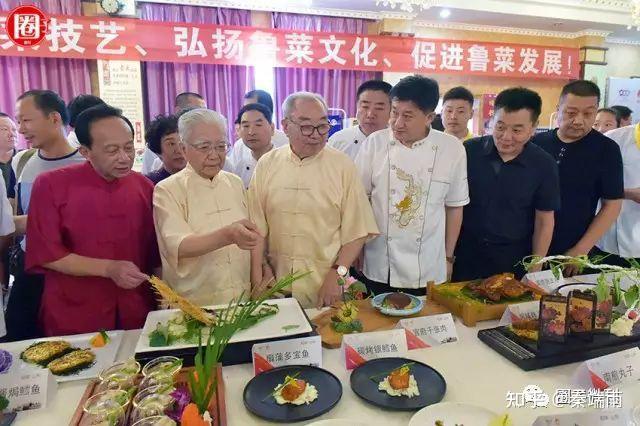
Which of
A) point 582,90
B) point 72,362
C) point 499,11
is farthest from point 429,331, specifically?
point 499,11

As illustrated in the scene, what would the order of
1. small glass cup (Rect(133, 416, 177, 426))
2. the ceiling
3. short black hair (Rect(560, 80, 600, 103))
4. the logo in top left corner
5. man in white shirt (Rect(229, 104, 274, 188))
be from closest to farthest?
small glass cup (Rect(133, 416, 177, 426)) → short black hair (Rect(560, 80, 600, 103)) → man in white shirt (Rect(229, 104, 274, 188)) → the logo in top left corner → the ceiling

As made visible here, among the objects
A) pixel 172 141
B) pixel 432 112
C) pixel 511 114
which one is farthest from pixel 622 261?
pixel 172 141

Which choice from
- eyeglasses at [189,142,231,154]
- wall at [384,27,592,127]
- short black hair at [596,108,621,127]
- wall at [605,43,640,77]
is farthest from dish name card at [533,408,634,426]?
wall at [605,43,640,77]

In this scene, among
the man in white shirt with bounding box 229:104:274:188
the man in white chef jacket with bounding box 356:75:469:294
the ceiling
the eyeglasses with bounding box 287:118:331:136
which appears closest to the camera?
the eyeglasses with bounding box 287:118:331:136

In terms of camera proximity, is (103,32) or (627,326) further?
(103,32)

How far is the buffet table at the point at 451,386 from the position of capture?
1166 mm

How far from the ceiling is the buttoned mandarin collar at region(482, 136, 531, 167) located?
119 inches

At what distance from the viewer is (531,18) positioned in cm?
580

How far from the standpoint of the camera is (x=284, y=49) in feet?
16.3

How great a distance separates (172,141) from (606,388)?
2035 mm

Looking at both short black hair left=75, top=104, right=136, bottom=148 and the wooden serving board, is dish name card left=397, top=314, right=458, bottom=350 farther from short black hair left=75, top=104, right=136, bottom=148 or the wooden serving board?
short black hair left=75, top=104, right=136, bottom=148

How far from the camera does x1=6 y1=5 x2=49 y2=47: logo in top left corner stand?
411 centimetres

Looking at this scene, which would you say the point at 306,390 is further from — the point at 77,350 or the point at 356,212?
the point at 356,212

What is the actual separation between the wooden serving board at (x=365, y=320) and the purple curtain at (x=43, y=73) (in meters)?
4.05
